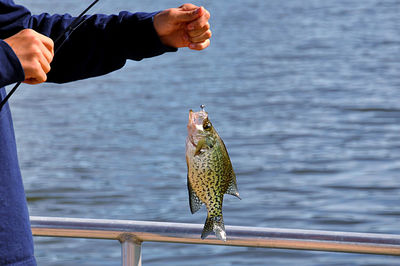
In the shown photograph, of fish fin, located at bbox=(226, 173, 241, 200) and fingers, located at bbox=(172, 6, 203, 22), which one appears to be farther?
fingers, located at bbox=(172, 6, 203, 22)

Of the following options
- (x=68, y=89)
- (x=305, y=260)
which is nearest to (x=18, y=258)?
(x=305, y=260)

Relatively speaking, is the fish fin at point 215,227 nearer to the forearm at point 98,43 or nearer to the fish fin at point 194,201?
the fish fin at point 194,201

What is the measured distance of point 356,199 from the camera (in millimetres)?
9578

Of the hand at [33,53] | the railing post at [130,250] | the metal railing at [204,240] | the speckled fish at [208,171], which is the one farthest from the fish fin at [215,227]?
the hand at [33,53]

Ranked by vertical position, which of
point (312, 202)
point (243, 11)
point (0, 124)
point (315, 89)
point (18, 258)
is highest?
point (0, 124)

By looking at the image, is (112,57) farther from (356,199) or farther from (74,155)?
(74,155)

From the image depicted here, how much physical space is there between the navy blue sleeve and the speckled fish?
37 centimetres

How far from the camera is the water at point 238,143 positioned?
8.87 m

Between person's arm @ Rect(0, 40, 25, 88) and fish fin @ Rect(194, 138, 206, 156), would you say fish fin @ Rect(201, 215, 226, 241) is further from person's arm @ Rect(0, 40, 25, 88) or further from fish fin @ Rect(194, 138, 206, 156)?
person's arm @ Rect(0, 40, 25, 88)

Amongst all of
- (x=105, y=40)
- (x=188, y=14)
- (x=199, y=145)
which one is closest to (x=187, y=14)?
(x=188, y=14)

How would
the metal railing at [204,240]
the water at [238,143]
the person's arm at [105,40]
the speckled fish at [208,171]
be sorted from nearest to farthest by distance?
the speckled fish at [208,171], the metal railing at [204,240], the person's arm at [105,40], the water at [238,143]

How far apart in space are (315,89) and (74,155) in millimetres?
6096

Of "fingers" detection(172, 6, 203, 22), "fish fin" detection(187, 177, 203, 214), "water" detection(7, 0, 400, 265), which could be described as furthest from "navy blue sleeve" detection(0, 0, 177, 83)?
"water" detection(7, 0, 400, 265)

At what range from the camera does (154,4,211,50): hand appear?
1.78 metres
